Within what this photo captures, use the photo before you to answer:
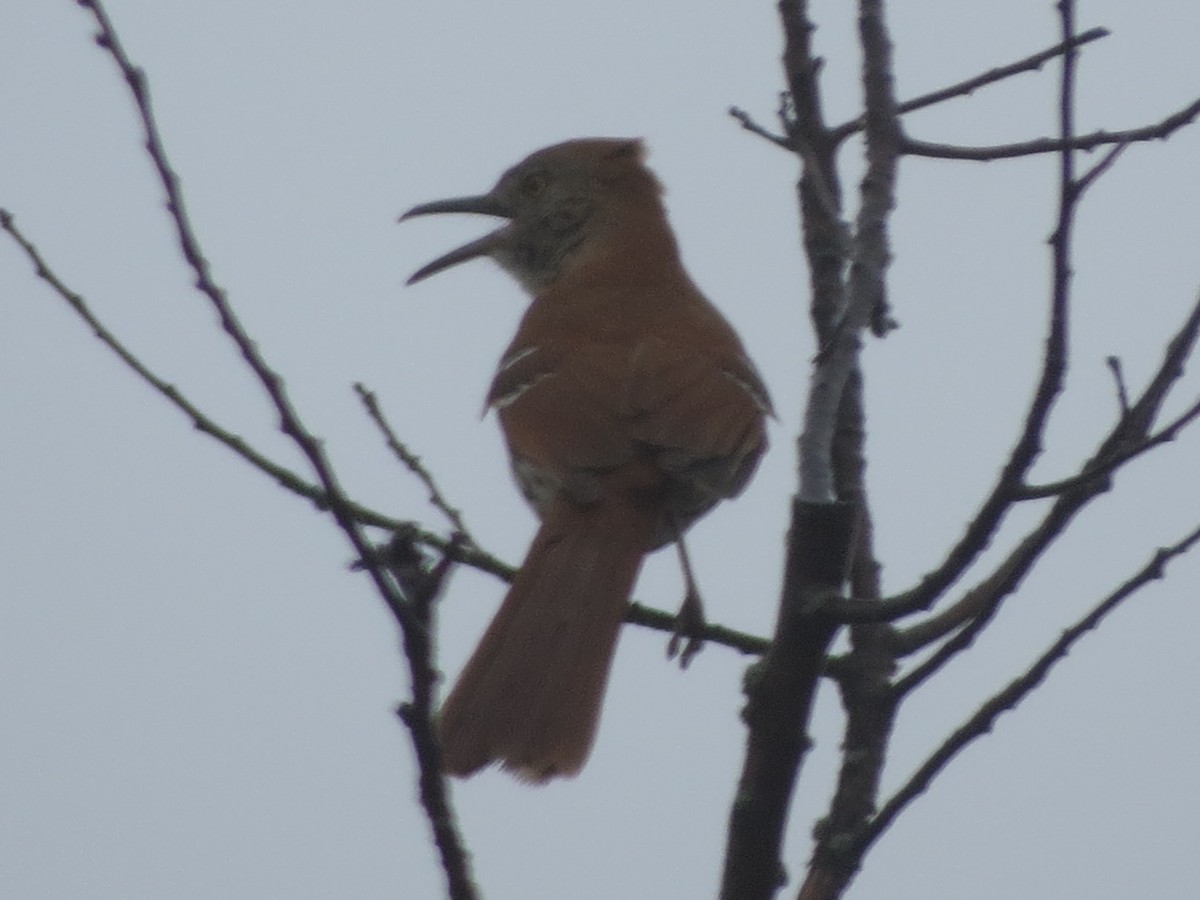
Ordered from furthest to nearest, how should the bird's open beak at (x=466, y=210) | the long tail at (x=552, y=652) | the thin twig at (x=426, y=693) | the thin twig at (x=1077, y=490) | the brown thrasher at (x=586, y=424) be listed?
1. the bird's open beak at (x=466, y=210)
2. the brown thrasher at (x=586, y=424)
3. the long tail at (x=552, y=652)
4. the thin twig at (x=1077, y=490)
5. the thin twig at (x=426, y=693)

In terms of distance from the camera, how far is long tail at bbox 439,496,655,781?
3229 millimetres

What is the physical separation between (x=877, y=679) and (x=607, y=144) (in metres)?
3.38

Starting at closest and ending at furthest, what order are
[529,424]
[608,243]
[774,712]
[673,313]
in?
1. [774,712]
2. [529,424]
3. [673,313]
4. [608,243]

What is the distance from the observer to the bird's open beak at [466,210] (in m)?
6.17

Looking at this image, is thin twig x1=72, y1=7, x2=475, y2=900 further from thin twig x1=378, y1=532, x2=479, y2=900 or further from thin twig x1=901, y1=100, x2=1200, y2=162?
thin twig x1=901, y1=100, x2=1200, y2=162

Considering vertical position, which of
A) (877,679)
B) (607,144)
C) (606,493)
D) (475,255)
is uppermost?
(607,144)

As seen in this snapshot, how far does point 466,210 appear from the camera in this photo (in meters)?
6.39

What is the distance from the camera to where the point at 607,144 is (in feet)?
21.2

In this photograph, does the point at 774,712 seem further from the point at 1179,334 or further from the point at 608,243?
the point at 608,243

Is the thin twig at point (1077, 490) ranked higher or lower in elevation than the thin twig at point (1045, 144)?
lower

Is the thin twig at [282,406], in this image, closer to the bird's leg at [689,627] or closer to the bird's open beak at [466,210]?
the bird's leg at [689,627]

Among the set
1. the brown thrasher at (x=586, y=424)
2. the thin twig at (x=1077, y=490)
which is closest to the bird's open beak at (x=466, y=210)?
the brown thrasher at (x=586, y=424)

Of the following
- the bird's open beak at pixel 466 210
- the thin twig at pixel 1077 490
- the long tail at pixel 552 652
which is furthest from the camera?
the bird's open beak at pixel 466 210

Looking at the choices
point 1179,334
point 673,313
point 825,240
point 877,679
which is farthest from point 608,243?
point 1179,334
